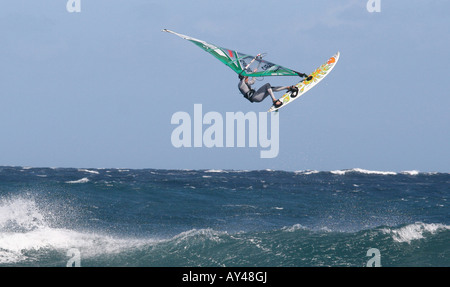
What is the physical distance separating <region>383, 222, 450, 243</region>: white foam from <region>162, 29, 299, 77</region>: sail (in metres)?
6.27

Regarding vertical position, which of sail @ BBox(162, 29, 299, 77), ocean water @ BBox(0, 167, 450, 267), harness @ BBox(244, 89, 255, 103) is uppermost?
sail @ BBox(162, 29, 299, 77)

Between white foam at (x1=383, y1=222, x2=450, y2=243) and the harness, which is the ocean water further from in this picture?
the harness

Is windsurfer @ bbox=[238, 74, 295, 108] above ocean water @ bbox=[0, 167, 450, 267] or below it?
above

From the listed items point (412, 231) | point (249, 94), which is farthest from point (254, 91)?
point (412, 231)

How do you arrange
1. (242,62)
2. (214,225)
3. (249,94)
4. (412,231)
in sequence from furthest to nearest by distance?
(214,225) < (412,231) < (242,62) < (249,94)

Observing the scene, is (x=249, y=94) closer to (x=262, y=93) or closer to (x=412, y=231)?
(x=262, y=93)

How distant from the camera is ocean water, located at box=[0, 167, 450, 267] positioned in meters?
13.4

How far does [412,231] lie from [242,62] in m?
7.47

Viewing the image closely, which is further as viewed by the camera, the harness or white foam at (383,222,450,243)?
white foam at (383,222,450,243)

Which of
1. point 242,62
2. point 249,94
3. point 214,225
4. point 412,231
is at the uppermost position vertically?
point 242,62

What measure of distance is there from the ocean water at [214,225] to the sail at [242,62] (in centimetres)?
463

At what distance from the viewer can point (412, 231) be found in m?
15.3

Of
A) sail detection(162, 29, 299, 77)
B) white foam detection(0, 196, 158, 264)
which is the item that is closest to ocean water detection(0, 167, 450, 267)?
white foam detection(0, 196, 158, 264)

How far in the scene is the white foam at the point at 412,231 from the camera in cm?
1486
